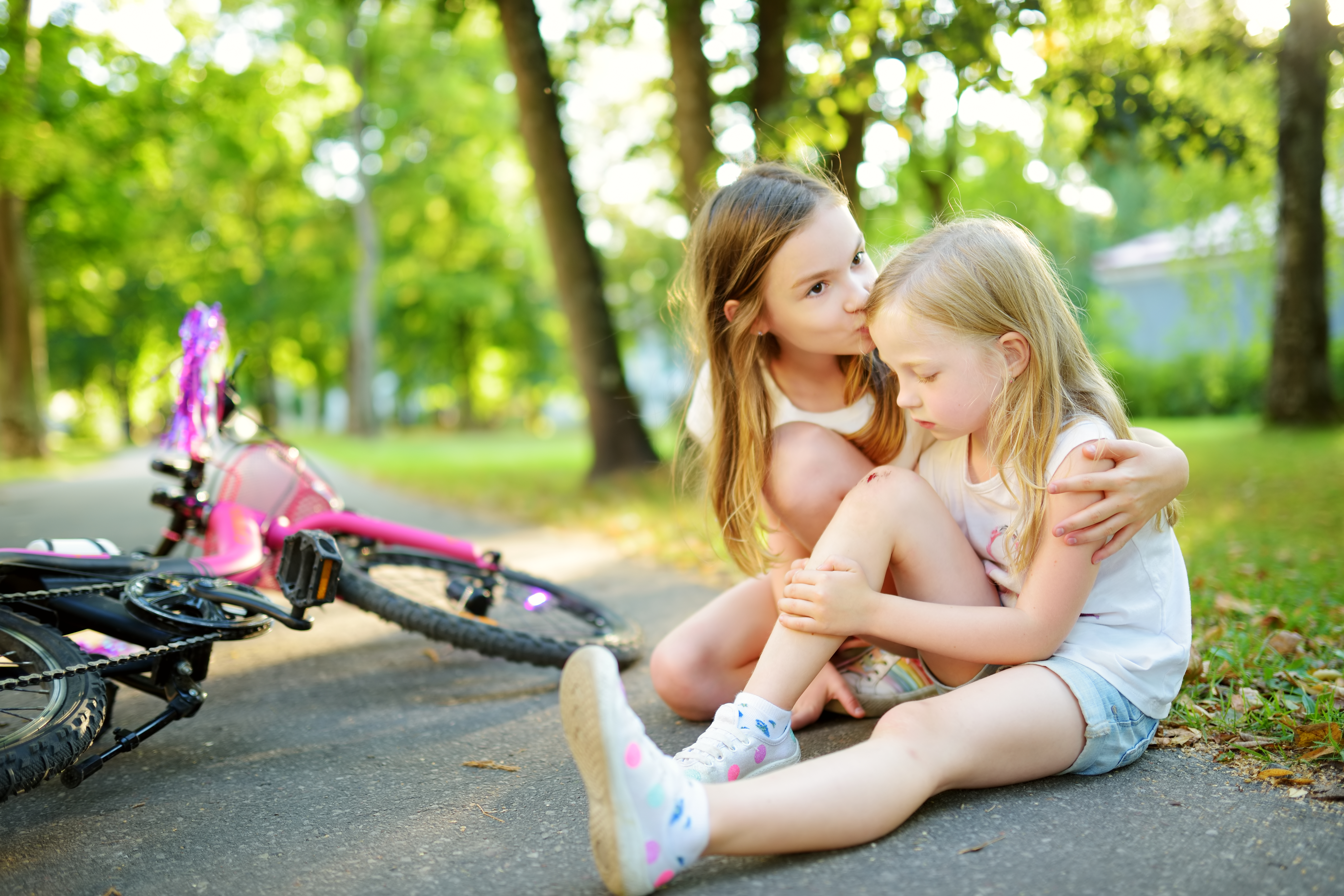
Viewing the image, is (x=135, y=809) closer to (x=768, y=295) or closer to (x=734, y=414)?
(x=734, y=414)

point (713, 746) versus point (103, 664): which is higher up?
point (103, 664)

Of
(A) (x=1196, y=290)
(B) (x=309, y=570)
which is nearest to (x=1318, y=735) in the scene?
(B) (x=309, y=570)

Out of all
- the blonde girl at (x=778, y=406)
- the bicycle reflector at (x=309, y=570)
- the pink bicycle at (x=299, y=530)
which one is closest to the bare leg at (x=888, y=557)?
the blonde girl at (x=778, y=406)

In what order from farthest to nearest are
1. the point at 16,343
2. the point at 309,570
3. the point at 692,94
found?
the point at 16,343, the point at 692,94, the point at 309,570

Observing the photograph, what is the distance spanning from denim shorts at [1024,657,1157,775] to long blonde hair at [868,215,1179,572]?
22cm

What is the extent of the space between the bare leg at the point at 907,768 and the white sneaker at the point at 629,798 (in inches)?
1.9

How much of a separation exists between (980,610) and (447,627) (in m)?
1.43

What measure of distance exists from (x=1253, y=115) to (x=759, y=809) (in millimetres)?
11848

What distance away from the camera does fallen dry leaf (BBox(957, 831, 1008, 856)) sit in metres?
1.58

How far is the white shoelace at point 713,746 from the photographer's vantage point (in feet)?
5.61

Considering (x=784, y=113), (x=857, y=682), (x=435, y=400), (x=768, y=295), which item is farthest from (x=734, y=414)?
(x=435, y=400)

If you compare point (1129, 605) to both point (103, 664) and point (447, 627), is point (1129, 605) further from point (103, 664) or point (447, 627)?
point (103, 664)

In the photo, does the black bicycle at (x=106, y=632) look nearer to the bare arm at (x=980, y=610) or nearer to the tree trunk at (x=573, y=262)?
the bare arm at (x=980, y=610)

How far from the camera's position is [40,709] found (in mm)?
1723
